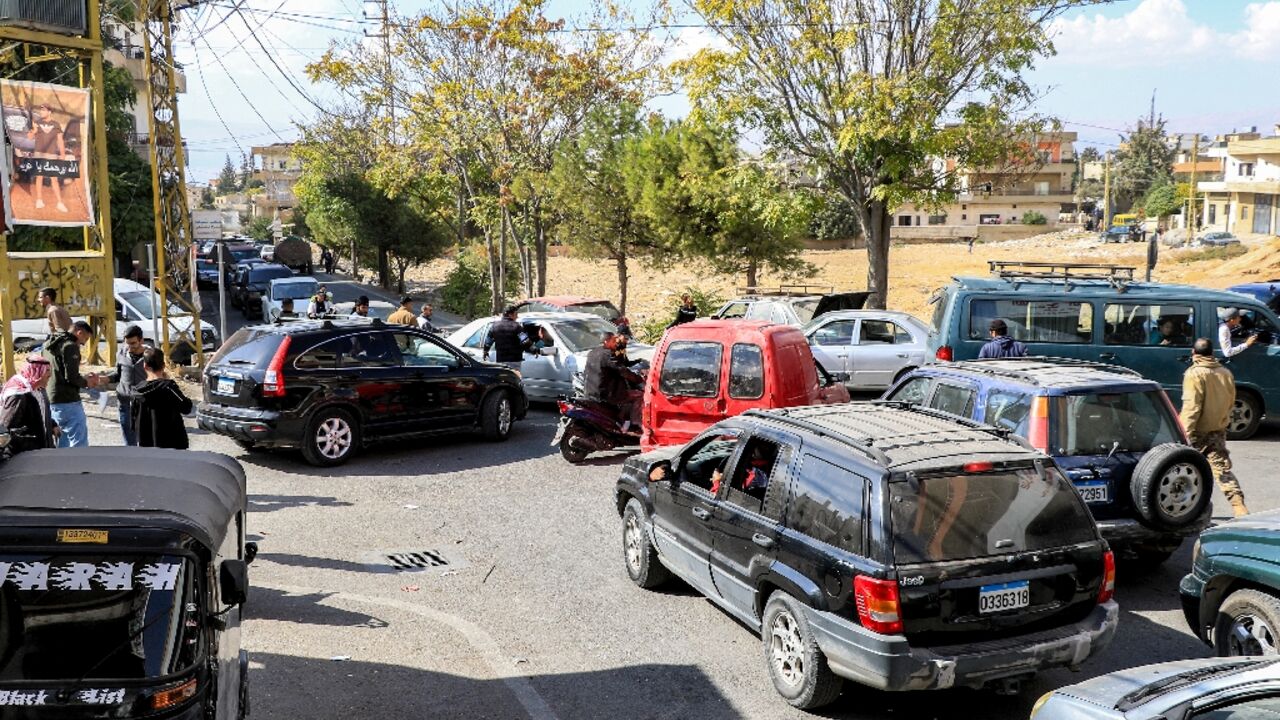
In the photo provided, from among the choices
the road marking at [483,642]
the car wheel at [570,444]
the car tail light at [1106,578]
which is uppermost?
the car tail light at [1106,578]

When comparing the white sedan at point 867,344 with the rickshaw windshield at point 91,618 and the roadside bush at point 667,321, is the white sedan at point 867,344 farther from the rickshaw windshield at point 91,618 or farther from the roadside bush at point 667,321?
the rickshaw windshield at point 91,618

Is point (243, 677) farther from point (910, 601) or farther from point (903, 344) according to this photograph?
point (903, 344)

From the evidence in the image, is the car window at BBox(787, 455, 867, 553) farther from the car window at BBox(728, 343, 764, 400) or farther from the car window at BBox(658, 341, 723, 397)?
the car window at BBox(658, 341, 723, 397)

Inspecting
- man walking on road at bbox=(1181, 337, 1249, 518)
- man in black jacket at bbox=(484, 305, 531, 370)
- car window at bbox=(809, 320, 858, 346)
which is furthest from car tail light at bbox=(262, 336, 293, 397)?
man walking on road at bbox=(1181, 337, 1249, 518)

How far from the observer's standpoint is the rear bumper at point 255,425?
12297 millimetres

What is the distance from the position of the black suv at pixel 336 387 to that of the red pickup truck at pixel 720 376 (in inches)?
134

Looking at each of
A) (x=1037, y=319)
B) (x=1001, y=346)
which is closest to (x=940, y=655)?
(x=1001, y=346)

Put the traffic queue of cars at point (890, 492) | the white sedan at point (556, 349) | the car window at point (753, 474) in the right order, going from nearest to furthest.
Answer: the traffic queue of cars at point (890, 492) → the car window at point (753, 474) → the white sedan at point (556, 349)

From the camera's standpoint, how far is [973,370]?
9.09 m

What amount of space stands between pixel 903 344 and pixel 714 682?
1137cm

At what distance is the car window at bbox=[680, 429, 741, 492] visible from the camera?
7.71 metres

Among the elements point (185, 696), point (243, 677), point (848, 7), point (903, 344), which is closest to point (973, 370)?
point (243, 677)

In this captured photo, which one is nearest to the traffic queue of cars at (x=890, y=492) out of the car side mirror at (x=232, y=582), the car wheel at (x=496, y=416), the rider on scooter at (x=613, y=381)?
the rider on scooter at (x=613, y=381)

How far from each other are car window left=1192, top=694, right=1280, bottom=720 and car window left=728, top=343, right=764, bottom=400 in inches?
265
